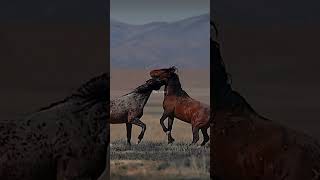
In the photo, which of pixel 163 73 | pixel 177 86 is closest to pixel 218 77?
pixel 177 86

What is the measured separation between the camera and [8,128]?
482 centimetres

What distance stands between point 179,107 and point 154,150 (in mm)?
409

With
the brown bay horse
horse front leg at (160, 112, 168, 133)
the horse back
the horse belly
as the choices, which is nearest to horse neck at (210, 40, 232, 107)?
the brown bay horse

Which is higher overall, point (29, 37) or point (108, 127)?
point (29, 37)

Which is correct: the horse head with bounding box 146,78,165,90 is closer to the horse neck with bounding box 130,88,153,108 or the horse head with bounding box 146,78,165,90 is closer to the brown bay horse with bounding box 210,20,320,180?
the horse neck with bounding box 130,88,153,108

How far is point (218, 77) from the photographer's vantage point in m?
4.89

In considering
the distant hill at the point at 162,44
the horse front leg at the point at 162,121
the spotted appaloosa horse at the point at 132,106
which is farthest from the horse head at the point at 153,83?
the horse front leg at the point at 162,121

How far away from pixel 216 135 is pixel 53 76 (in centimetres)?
140

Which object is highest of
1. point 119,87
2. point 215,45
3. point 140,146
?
point 215,45

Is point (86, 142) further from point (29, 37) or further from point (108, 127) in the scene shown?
point (29, 37)

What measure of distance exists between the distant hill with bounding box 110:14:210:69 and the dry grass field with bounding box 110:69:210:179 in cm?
11

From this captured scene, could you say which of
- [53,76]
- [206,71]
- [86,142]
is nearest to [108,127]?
[86,142]

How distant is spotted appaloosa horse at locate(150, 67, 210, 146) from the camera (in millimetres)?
4945

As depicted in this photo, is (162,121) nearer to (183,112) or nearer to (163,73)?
(183,112)
